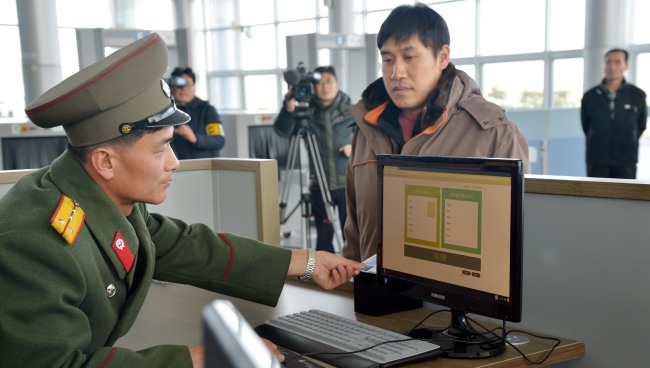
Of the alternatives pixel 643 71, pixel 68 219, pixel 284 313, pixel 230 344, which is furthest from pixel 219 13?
pixel 230 344

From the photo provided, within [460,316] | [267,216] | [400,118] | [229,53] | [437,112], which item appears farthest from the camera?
[229,53]

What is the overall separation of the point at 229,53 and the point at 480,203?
11.5 m

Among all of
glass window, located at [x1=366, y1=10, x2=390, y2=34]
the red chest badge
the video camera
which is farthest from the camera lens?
glass window, located at [x1=366, y1=10, x2=390, y2=34]

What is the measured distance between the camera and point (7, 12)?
34.9 feet

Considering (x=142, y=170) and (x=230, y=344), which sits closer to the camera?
(x=230, y=344)

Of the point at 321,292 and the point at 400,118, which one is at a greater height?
the point at 400,118

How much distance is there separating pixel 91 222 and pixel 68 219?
0.07 meters

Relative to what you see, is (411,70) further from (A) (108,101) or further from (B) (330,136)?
(B) (330,136)

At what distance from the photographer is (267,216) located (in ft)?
7.54

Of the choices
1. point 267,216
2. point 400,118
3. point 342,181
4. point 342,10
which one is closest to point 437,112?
point 400,118

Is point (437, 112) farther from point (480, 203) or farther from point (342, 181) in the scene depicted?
point (342, 181)

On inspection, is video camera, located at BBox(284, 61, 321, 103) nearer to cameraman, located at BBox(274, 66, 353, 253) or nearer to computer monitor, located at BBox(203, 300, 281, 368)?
cameraman, located at BBox(274, 66, 353, 253)

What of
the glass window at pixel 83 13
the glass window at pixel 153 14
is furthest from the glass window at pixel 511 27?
the glass window at pixel 83 13

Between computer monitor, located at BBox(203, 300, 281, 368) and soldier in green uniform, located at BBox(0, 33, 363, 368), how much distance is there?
68cm
